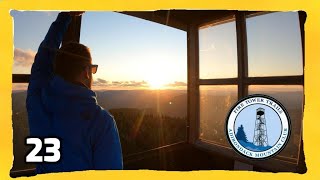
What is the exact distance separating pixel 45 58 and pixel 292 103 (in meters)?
0.63

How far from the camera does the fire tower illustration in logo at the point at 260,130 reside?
84cm

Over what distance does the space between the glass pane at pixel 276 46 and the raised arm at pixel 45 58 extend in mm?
539

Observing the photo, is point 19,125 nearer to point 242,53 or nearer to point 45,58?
point 45,58

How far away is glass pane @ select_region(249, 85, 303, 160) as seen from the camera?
0.83 metres

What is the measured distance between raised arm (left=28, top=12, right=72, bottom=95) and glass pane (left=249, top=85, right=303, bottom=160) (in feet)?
1.73

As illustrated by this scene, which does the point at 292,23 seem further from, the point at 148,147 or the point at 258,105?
the point at 148,147

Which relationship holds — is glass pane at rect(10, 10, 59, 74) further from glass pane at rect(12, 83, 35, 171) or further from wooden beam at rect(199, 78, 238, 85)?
wooden beam at rect(199, 78, 238, 85)

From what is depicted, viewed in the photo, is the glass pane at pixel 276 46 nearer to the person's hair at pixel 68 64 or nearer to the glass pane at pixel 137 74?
the glass pane at pixel 137 74

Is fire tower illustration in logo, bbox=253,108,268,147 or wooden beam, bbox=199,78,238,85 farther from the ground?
wooden beam, bbox=199,78,238,85

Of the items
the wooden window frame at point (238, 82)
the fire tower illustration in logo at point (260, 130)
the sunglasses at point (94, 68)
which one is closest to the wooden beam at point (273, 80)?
the wooden window frame at point (238, 82)

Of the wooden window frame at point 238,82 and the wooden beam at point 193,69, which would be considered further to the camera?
the wooden beam at point 193,69

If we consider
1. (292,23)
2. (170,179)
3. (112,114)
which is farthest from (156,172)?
(292,23)

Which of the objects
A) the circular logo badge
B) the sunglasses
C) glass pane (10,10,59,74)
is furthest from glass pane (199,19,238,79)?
glass pane (10,10,59,74)

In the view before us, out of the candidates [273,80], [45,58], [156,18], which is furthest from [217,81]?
[45,58]
